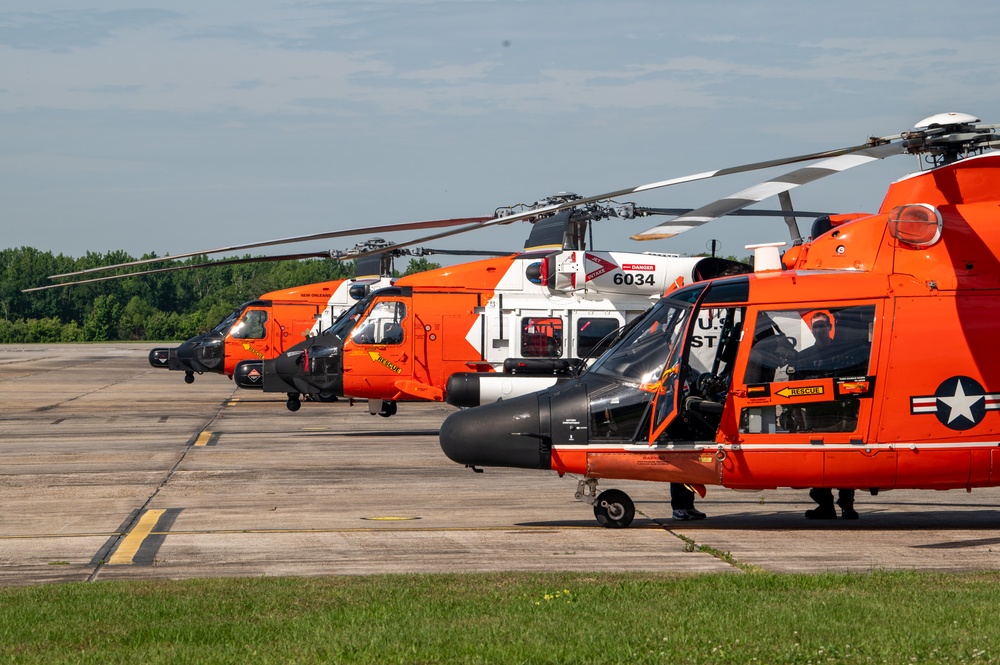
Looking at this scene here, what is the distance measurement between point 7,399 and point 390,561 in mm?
24663

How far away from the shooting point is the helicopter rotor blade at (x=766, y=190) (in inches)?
381

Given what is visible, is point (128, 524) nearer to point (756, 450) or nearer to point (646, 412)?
point (646, 412)

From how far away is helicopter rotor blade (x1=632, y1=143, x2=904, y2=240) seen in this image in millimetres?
9672

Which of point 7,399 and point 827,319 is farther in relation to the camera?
point 7,399

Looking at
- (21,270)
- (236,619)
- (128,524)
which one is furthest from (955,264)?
(21,270)

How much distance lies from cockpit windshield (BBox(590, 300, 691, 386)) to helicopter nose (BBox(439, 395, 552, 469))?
2.72 feet

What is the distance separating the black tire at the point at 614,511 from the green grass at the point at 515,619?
7.95 feet

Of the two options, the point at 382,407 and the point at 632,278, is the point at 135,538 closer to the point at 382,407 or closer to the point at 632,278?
the point at 632,278

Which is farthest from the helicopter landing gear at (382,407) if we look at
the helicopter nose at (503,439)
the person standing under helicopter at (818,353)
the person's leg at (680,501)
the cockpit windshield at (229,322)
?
the person standing under helicopter at (818,353)

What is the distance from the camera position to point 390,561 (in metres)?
9.87

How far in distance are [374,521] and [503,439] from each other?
1.62 meters

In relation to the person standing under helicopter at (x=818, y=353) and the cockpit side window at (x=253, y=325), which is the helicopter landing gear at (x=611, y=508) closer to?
the person standing under helicopter at (x=818, y=353)

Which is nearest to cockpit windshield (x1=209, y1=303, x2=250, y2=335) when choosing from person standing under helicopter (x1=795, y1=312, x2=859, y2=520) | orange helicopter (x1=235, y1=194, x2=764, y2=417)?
orange helicopter (x1=235, y1=194, x2=764, y2=417)

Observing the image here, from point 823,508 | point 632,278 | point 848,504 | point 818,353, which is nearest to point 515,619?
point 818,353
